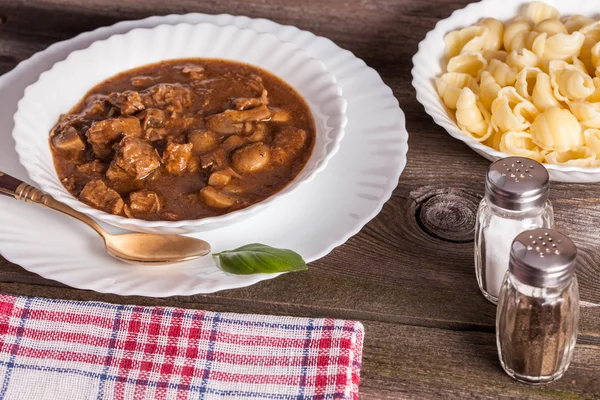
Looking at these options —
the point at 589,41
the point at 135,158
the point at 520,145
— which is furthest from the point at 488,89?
the point at 135,158

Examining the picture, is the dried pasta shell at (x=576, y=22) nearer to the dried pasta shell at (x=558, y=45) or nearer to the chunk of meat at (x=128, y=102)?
the dried pasta shell at (x=558, y=45)

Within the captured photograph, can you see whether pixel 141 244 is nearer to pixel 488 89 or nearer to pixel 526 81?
pixel 488 89

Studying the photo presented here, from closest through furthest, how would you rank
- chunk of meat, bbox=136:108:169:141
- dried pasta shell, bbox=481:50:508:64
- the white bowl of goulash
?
1. the white bowl of goulash
2. chunk of meat, bbox=136:108:169:141
3. dried pasta shell, bbox=481:50:508:64

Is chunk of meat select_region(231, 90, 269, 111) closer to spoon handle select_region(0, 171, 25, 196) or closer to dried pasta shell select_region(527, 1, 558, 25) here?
spoon handle select_region(0, 171, 25, 196)

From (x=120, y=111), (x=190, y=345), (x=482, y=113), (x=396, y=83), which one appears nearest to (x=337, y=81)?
(x=396, y=83)

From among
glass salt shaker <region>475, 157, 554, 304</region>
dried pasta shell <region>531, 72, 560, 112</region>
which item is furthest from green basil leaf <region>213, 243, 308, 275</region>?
dried pasta shell <region>531, 72, 560, 112</region>

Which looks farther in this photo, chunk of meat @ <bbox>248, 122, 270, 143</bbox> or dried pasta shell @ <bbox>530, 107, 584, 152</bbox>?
chunk of meat @ <bbox>248, 122, 270, 143</bbox>

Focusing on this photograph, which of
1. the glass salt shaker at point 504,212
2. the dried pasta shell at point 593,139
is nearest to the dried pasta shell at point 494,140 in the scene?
the dried pasta shell at point 593,139

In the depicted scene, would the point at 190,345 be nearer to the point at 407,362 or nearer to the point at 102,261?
the point at 102,261
